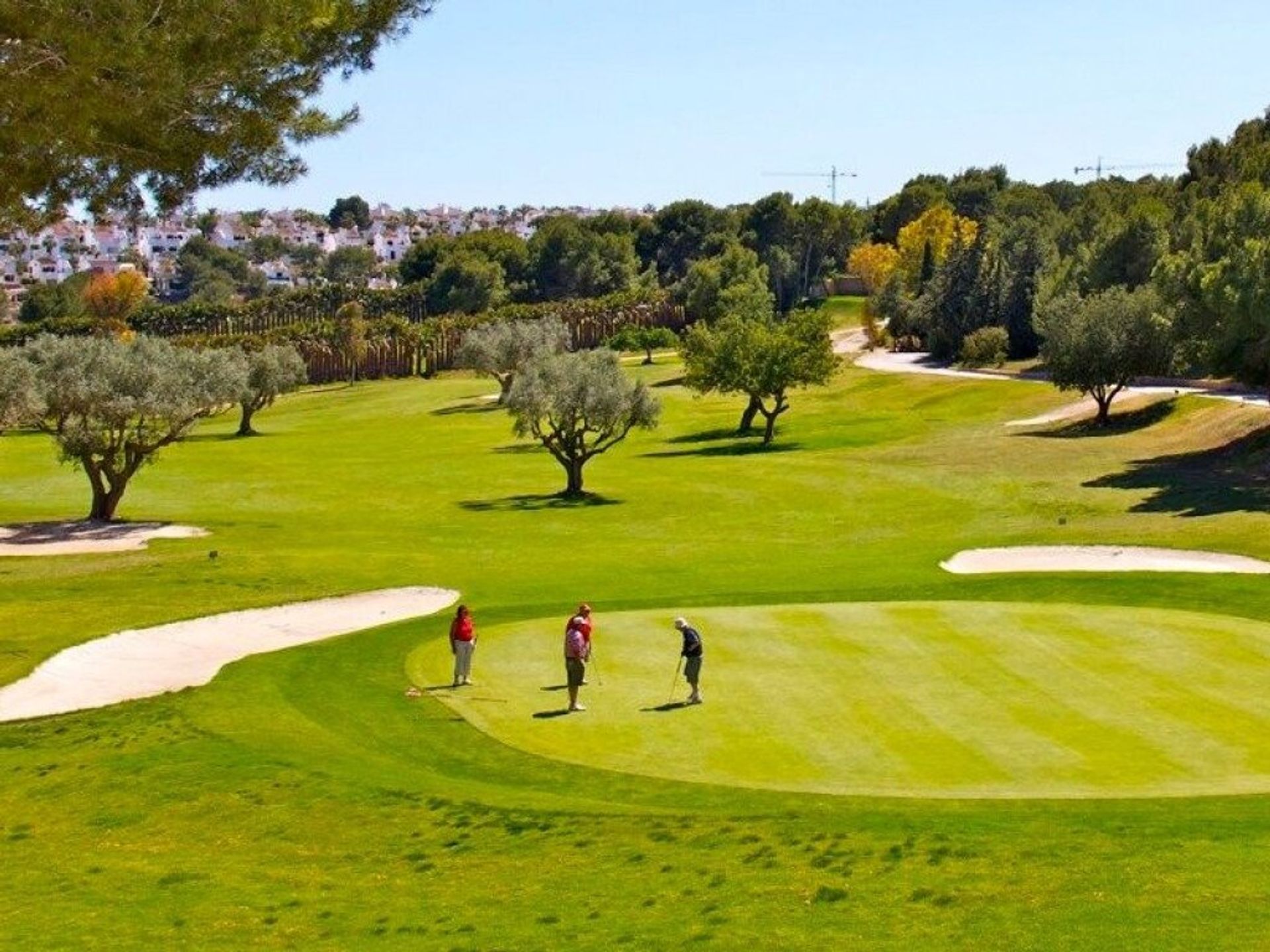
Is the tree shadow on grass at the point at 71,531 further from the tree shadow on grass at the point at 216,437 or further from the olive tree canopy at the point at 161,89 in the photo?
the tree shadow on grass at the point at 216,437

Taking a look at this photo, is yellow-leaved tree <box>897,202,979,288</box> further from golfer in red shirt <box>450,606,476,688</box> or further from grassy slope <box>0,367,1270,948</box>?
golfer in red shirt <box>450,606,476,688</box>

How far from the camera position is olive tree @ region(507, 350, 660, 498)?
70125mm

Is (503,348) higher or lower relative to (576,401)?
higher

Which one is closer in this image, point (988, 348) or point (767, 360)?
point (767, 360)

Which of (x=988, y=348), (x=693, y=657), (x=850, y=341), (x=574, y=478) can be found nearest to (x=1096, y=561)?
(x=693, y=657)

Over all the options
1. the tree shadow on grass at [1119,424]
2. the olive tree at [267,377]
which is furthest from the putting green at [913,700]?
the olive tree at [267,377]

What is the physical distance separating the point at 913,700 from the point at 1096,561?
66.9 feet

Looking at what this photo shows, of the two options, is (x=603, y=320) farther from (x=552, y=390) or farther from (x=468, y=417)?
(x=552, y=390)

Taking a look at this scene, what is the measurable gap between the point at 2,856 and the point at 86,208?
36.2 ft

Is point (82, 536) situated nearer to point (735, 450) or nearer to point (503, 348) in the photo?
point (735, 450)

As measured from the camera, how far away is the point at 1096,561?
46.0 meters

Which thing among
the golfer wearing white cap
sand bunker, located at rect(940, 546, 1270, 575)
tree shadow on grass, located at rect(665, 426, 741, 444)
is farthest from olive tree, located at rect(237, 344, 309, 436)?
the golfer wearing white cap

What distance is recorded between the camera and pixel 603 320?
7525 inches

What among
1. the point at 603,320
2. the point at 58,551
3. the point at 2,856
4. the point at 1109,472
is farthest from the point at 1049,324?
the point at 603,320
